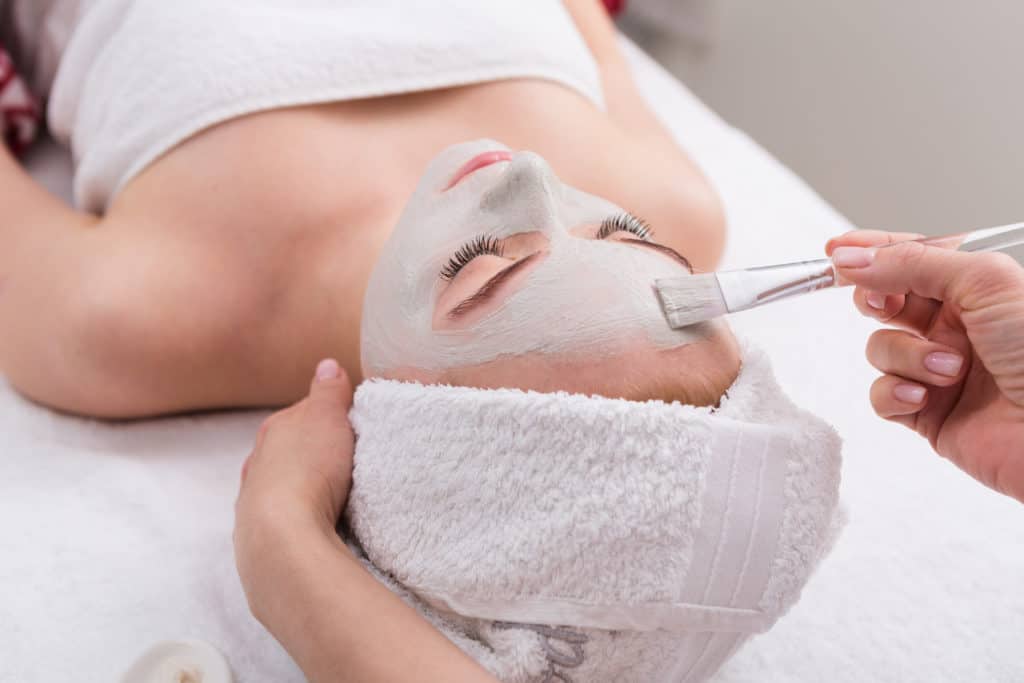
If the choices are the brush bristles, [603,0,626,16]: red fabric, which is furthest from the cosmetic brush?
[603,0,626,16]: red fabric

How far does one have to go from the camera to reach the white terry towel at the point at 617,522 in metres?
0.65

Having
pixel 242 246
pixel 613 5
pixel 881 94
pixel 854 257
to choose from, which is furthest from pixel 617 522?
pixel 613 5

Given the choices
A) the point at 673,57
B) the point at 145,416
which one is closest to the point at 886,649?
the point at 145,416

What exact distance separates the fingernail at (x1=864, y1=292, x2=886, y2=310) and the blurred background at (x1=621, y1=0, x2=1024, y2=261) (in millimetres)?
970

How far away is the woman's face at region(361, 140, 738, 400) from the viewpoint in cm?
70

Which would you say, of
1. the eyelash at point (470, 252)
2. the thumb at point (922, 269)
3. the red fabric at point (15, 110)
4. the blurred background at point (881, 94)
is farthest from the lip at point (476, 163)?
the blurred background at point (881, 94)

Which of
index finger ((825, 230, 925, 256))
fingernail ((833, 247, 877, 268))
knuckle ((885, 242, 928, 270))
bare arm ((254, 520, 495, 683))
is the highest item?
knuckle ((885, 242, 928, 270))

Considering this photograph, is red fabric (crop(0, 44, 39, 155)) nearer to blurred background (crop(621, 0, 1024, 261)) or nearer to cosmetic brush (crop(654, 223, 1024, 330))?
cosmetic brush (crop(654, 223, 1024, 330))

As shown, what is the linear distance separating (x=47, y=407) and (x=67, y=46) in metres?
0.57

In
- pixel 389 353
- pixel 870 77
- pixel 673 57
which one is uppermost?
pixel 389 353

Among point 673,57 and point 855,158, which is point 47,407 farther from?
point 673,57

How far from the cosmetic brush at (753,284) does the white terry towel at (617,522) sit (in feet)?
0.22

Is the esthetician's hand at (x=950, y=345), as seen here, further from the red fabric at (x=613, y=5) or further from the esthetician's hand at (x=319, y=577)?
the red fabric at (x=613, y=5)

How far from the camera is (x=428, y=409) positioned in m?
0.74
